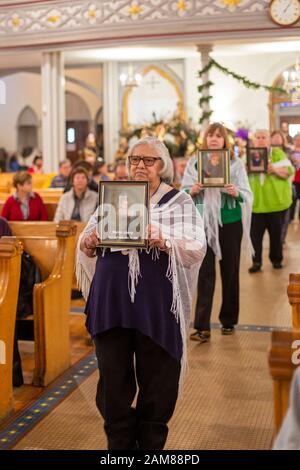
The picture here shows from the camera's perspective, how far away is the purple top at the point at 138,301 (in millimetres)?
3410

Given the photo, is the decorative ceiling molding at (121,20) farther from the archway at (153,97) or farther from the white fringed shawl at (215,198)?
the white fringed shawl at (215,198)

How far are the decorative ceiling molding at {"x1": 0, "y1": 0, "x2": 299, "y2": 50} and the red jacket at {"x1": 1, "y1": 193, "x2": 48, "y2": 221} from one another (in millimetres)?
6947

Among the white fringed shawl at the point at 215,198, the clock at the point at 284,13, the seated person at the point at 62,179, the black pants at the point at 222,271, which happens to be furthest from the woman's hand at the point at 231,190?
the clock at the point at 284,13

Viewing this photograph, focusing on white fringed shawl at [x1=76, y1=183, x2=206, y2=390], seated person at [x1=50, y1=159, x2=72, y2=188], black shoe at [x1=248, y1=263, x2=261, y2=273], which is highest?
seated person at [x1=50, y1=159, x2=72, y2=188]

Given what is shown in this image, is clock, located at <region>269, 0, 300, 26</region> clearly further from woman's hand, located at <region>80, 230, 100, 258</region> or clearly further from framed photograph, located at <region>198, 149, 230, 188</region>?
woman's hand, located at <region>80, 230, 100, 258</region>

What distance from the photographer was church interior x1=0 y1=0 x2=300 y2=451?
14.7 feet

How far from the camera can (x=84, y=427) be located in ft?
14.6

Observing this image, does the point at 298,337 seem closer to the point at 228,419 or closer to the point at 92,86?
the point at 228,419

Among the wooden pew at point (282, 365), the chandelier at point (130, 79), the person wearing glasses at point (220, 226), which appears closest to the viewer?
the wooden pew at point (282, 365)

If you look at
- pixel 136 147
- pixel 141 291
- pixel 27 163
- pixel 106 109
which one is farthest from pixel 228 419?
pixel 27 163

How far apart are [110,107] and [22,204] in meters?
12.4

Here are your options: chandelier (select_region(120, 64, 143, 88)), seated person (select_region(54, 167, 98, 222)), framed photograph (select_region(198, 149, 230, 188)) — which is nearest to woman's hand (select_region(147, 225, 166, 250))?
framed photograph (select_region(198, 149, 230, 188))

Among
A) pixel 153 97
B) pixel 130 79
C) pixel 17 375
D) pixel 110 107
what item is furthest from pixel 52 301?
pixel 153 97

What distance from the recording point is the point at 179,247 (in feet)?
11.5
